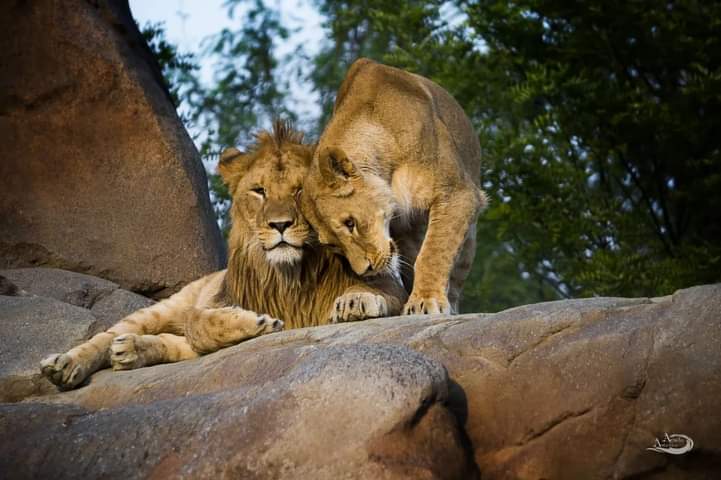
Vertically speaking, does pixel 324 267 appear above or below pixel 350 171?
below

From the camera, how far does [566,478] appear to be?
3.61 meters

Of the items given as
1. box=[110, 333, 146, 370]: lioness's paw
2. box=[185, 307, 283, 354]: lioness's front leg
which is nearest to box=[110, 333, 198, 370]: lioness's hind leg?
box=[110, 333, 146, 370]: lioness's paw

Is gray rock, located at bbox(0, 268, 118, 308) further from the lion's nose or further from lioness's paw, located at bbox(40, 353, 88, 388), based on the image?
the lion's nose

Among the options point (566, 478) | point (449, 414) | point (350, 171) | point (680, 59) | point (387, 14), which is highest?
point (387, 14)

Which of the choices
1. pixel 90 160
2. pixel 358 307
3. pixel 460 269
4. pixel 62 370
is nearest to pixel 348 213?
pixel 358 307

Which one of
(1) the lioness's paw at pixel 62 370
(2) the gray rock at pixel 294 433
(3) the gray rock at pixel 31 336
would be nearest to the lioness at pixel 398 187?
(1) the lioness's paw at pixel 62 370

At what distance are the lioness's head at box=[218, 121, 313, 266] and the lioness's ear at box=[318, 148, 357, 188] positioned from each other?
0.58 feet

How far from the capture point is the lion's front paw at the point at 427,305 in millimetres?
5426

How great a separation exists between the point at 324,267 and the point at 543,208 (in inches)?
181

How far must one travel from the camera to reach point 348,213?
544cm

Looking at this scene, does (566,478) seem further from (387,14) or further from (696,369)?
(387,14)

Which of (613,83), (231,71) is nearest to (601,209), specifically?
(613,83)

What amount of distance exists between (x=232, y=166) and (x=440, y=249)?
3.71 feet

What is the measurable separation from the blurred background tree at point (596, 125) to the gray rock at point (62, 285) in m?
3.34
